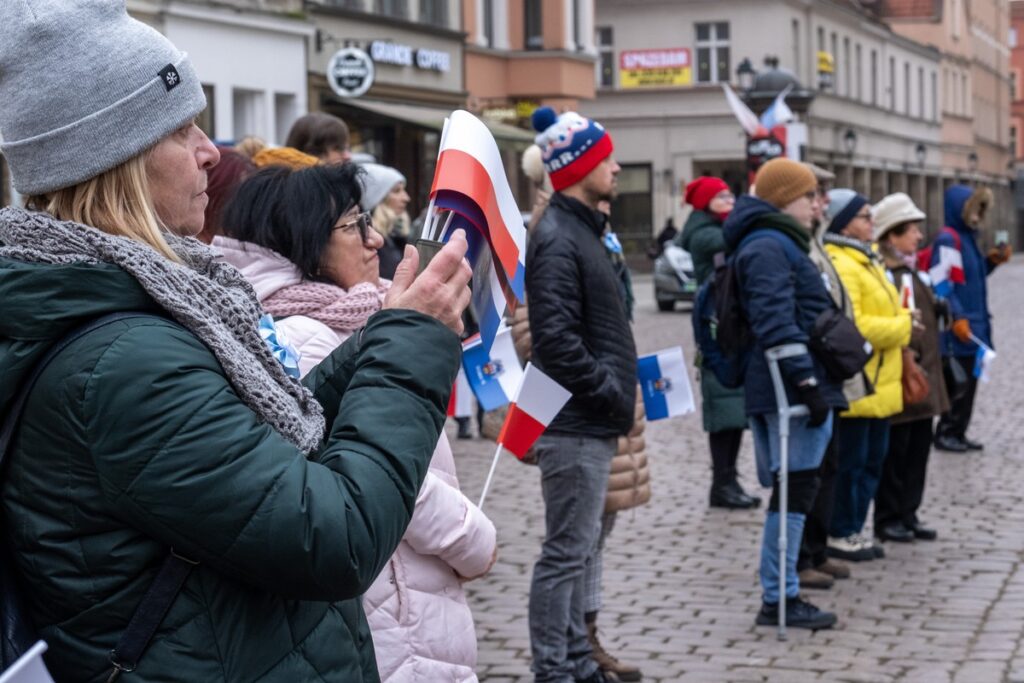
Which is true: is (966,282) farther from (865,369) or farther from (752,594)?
(752,594)

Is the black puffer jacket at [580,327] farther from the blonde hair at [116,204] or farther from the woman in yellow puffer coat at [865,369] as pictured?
the blonde hair at [116,204]

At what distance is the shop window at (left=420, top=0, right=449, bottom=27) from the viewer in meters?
32.5

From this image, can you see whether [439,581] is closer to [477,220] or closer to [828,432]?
[477,220]

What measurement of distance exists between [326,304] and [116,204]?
1551 millimetres

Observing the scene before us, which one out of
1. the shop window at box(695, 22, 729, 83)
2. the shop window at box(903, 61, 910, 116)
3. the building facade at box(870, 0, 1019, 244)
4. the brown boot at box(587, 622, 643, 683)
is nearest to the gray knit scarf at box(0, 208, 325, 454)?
the brown boot at box(587, 622, 643, 683)

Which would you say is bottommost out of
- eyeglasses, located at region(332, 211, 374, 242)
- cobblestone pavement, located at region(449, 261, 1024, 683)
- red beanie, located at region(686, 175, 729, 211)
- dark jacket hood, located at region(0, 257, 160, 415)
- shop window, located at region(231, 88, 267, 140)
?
cobblestone pavement, located at region(449, 261, 1024, 683)

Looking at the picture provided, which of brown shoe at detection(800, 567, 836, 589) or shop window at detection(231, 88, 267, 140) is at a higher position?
shop window at detection(231, 88, 267, 140)

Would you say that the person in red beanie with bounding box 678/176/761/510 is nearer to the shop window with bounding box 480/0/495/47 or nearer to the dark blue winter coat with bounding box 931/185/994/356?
the dark blue winter coat with bounding box 931/185/994/356

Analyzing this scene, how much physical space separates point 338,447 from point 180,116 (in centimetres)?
52

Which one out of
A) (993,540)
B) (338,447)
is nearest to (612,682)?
(993,540)

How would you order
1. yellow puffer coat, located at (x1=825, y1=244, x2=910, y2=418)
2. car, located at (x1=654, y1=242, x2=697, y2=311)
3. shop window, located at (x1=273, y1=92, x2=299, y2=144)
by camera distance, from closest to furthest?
yellow puffer coat, located at (x1=825, y1=244, x2=910, y2=418), shop window, located at (x1=273, y1=92, x2=299, y2=144), car, located at (x1=654, y1=242, x2=697, y2=311)

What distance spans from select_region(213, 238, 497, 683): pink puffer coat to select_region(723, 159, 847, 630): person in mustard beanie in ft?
10.9

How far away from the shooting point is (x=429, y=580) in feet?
11.8

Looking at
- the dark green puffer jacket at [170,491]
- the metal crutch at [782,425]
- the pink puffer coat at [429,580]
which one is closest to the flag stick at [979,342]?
the metal crutch at [782,425]
